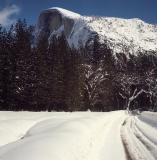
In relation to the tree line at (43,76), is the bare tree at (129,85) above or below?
above

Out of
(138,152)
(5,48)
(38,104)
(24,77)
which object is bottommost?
(138,152)

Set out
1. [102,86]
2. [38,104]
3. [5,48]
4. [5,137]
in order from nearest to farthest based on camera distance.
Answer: [5,137]
[5,48]
[38,104]
[102,86]

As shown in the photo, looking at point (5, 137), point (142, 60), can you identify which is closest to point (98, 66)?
point (5, 137)

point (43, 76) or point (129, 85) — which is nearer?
point (43, 76)

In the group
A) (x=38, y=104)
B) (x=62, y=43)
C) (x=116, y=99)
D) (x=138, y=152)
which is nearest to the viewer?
(x=138, y=152)

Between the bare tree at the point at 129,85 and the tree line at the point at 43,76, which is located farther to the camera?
the bare tree at the point at 129,85

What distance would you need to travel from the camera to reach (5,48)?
53.4m

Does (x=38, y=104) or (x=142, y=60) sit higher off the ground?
(x=142, y=60)

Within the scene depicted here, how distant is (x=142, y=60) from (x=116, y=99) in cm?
4546

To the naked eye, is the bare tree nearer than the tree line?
No

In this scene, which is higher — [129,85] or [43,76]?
[129,85]

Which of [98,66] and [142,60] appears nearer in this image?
[98,66]

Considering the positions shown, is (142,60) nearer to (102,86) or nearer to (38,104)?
(102,86)

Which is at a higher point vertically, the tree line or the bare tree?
the bare tree
